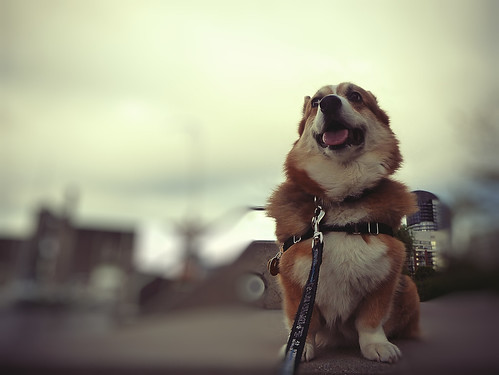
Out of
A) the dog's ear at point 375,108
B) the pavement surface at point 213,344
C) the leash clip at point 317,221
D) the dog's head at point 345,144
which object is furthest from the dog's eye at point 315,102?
the pavement surface at point 213,344

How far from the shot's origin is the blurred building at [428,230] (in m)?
1.01

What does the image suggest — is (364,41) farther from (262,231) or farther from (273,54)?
(262,231)

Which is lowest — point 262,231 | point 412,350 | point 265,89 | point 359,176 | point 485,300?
point 412,350

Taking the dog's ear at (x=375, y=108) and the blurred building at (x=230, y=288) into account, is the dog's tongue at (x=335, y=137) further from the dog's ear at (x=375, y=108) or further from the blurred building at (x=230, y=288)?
the blurred building at (x=230, y=288)

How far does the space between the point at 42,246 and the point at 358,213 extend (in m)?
0.74

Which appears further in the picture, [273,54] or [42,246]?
[273,54]

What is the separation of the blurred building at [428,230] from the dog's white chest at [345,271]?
0.30 feet

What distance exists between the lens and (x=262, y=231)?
105cm

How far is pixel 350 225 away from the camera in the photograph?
102 cm

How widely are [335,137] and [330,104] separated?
9 centimetres

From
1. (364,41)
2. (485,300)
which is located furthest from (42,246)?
(485,300)

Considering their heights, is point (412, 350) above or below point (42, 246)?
below

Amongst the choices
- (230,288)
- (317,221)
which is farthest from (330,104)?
(230,288)

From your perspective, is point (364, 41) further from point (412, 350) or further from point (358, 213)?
point (412, 350)
